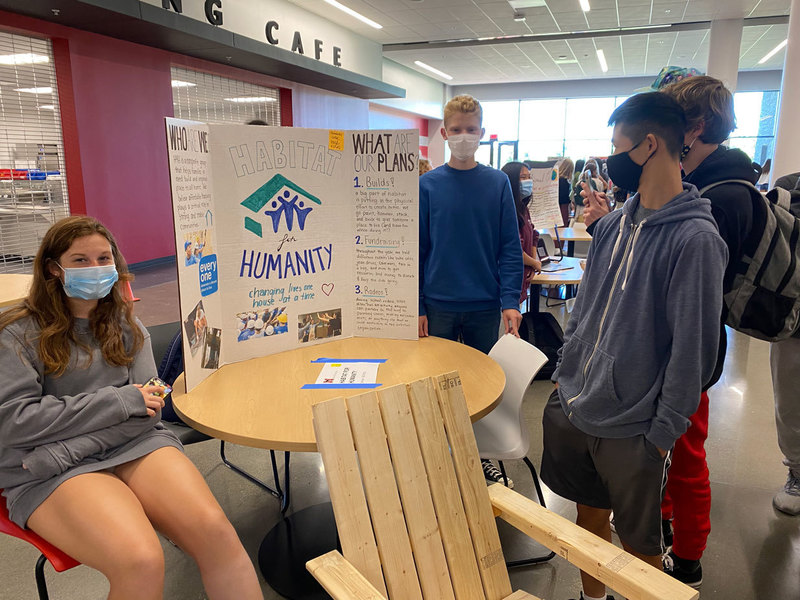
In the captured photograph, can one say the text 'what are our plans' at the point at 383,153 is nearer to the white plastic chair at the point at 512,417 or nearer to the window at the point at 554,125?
the white plastic chair at the point at 512,417

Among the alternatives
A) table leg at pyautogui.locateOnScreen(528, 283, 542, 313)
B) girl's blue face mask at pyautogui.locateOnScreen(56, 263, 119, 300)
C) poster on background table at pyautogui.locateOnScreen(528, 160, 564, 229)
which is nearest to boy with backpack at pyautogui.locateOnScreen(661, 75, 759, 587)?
girl's blue face mask at pyautogui.locateOnScreen(56, 263, 119, 300)

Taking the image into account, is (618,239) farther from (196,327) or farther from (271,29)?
(271,29)

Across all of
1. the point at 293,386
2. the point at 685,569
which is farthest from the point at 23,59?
the point at 685,569

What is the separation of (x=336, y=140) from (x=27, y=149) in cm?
570

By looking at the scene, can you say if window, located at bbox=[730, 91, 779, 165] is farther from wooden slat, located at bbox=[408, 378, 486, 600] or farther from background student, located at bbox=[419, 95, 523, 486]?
wooden slat, located at bbox=[408, 378, 486, 600]

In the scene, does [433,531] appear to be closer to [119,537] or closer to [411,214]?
[119,537]

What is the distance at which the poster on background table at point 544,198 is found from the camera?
15.0 feet

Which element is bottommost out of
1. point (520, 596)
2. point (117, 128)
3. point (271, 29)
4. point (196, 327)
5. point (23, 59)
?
point (520, 596)

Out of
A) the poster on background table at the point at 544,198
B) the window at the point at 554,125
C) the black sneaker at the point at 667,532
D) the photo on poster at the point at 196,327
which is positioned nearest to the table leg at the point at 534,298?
the poster on background table at the point at 544,198

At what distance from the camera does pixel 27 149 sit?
6.21m

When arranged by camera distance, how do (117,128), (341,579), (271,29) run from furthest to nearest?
1. (271,29)
2. (117,128)
3. (341,579)

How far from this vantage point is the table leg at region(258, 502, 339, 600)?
1.96m

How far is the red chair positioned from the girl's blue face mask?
23.7 inches

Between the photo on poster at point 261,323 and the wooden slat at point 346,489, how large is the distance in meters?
0.90
